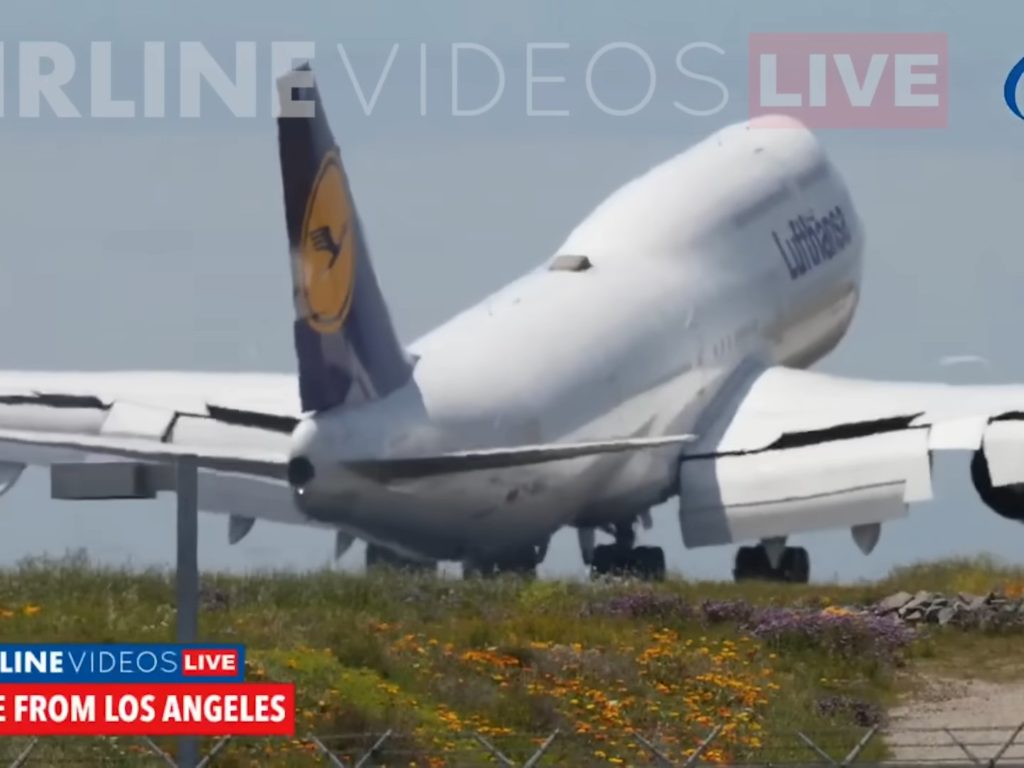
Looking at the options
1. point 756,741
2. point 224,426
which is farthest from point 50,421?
point 756,741

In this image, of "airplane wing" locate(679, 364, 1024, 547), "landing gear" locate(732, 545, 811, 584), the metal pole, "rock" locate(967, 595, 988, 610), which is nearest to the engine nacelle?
"airplane wing" locate(679, 364, 1024, 547)

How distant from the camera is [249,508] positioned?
5125 centimetres

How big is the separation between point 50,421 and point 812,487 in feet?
43.0

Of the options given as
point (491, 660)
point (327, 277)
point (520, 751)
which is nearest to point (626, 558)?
point (327, 277)


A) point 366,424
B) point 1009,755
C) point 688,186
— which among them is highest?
point 688,186

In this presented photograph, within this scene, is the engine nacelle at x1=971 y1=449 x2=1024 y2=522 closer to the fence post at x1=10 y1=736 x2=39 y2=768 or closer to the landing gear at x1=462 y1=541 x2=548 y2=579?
the landing gear at x1=462 y1=541 x2=548 y2=579

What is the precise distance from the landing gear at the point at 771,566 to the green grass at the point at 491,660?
8635mm

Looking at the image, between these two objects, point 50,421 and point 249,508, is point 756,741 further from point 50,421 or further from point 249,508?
point 50,421

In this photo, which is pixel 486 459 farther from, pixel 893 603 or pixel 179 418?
pixel 179 418

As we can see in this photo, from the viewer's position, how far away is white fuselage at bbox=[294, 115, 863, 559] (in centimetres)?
4662

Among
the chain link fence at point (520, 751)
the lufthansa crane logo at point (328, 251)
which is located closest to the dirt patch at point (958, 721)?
the chain link fence at point (520, 751)

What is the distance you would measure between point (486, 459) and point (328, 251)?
3.79m

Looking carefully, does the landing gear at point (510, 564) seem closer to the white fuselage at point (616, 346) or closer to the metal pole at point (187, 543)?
the white fuselage at point (616, 346)

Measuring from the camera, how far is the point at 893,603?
46.2 meters
